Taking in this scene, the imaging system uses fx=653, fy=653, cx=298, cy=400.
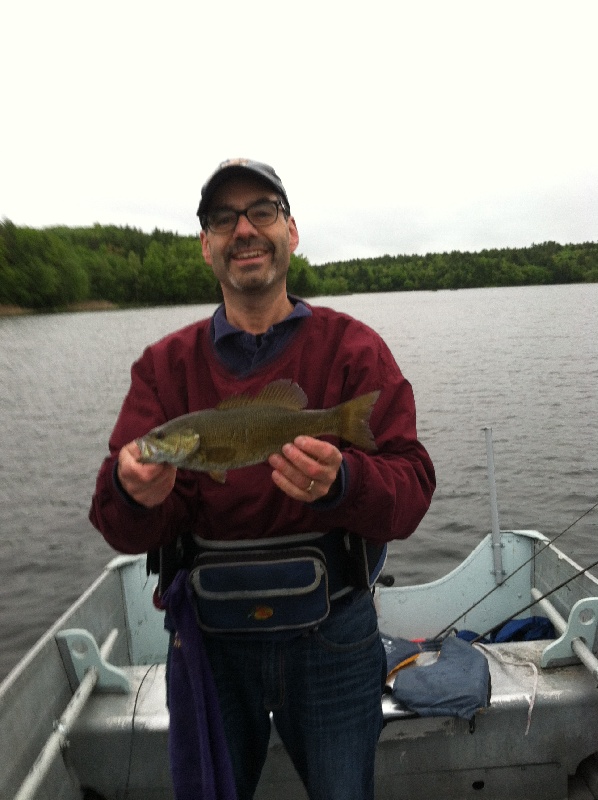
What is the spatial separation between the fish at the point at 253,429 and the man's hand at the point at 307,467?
19cm

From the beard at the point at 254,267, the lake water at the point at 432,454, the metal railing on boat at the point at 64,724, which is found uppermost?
the beard at the point at 254,267

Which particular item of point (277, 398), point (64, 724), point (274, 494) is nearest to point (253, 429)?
point (277, 398)

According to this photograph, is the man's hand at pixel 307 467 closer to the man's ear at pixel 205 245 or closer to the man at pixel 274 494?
the man at pixel 274 494

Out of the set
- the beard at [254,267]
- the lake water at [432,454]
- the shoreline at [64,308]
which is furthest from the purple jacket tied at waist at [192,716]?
the shoreline at [64,308]

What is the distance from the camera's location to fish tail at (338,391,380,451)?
91.0 inches

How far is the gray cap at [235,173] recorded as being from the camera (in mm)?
2621

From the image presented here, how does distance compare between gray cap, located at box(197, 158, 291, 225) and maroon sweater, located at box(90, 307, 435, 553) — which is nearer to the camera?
maroon sweater, located at box(90, 307, 435, 553)

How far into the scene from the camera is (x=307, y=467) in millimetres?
2041

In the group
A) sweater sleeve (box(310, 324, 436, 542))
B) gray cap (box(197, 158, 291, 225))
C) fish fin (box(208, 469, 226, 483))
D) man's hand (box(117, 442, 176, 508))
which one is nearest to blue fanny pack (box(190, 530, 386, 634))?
sweater sleeve (box(310, 324, 436, 542))

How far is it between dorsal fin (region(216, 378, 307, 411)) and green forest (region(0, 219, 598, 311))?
49380 mm

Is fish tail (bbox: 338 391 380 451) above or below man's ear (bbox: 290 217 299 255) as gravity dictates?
below

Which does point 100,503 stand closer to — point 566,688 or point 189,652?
point 189,652

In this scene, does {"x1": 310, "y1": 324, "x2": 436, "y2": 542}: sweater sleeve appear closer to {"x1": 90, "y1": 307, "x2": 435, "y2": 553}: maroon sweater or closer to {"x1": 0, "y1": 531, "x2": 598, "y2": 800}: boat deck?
{"x1": 90, "y1": 307, "x2": 435, "y2": 553}: maroon sweater

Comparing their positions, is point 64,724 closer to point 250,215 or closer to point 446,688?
point 446,688
